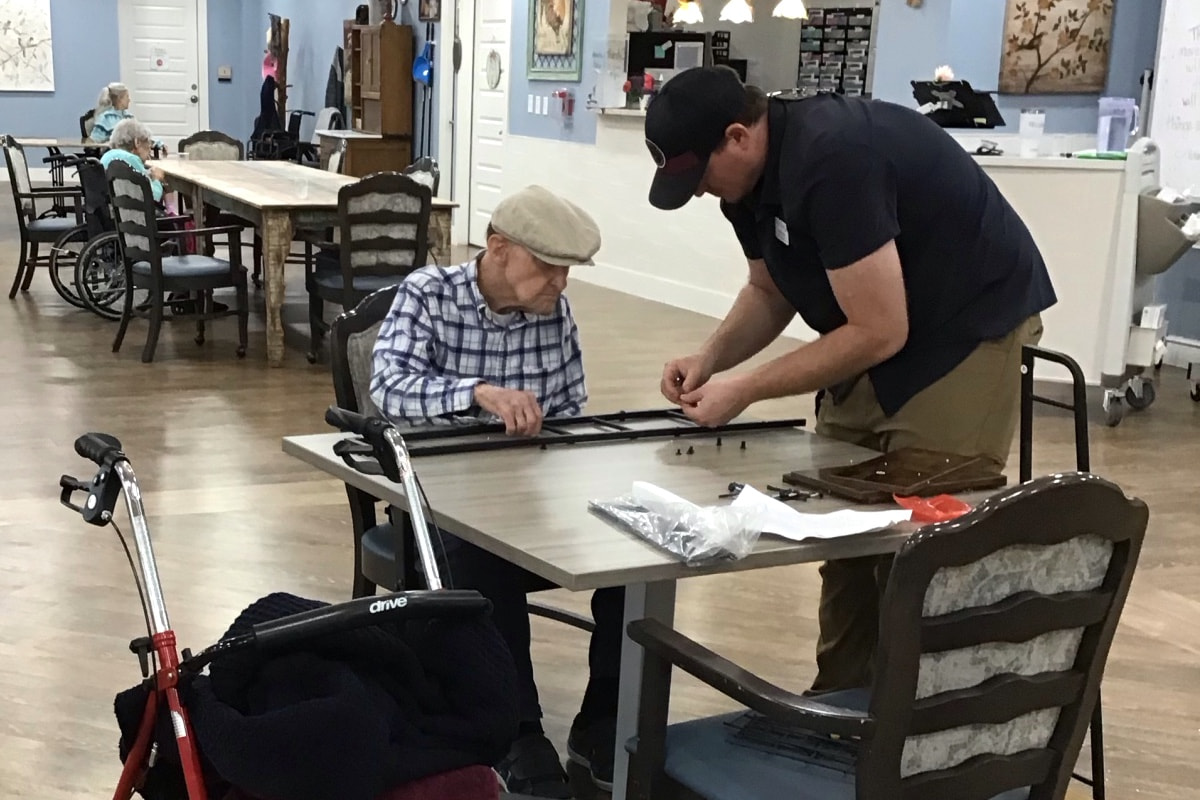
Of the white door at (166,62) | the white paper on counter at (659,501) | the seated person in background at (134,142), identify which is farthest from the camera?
the white door at (166,62)

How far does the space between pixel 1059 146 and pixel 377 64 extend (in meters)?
7.04

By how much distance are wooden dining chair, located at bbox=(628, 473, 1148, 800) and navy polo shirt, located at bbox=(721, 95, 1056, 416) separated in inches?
27.3

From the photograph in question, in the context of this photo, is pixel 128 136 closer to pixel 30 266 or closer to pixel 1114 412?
pixel 30 266

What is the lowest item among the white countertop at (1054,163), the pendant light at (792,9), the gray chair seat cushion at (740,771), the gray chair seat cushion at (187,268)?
the gray chair seat cushion at (740,771)

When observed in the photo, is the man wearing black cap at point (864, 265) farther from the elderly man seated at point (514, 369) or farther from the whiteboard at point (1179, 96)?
the whiteboard at point (1179, 96)

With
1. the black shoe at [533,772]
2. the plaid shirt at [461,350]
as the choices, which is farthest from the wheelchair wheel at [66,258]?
the black shoe at [533,772]

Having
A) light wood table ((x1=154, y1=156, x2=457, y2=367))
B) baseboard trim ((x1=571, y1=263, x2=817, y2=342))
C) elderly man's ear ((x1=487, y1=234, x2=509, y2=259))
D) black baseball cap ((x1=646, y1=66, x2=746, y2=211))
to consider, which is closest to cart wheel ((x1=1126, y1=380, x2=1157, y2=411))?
baseboard trim ((x1=571, y1=263, x2=817, y2=342))

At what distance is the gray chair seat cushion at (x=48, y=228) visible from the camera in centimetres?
788

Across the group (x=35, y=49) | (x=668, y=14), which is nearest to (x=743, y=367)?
(x=668, y=14)

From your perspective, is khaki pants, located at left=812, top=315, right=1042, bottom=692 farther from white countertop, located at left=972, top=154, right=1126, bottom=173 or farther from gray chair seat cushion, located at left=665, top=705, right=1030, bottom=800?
white countertop, located at left=972, top=154, right=1126, bottom=173

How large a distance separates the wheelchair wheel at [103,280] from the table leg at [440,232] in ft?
6.49

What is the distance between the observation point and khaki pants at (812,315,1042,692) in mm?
2363

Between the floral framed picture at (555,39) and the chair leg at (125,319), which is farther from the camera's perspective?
the floral framed picture at (555,39)

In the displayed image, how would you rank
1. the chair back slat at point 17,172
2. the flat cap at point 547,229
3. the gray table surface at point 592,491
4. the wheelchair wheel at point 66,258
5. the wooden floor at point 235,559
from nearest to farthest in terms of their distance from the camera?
the gray table surface at point 592,491 < the flat cap at point 547,229 < the wooden floor at point 235,559 < the wheelchair wheel at point 66,258 < the chair back slat at point 17,172
